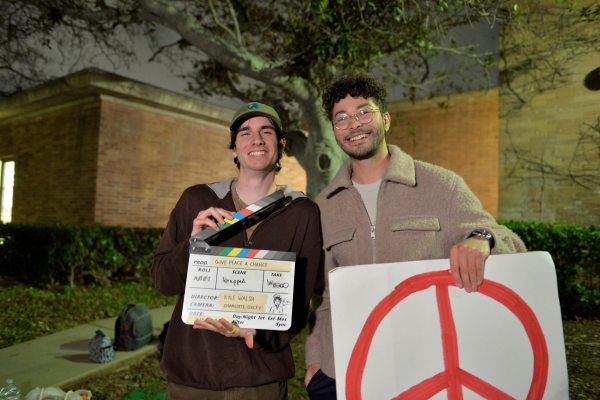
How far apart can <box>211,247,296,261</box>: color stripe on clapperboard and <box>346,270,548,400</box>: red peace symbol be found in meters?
0.48

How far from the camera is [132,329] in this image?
5.05 m

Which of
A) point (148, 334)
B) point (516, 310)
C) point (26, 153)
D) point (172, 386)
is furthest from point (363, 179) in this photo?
point (26, 153)

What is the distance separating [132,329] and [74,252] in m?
3.97

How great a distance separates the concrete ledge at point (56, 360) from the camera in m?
4.13

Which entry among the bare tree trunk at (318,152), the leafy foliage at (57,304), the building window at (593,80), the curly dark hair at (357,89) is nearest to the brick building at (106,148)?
the leafy foliage at (57,304)

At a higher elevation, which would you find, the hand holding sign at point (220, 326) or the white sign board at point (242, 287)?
the white sign board at point (242, 287)

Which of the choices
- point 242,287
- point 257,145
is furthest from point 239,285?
point 257,145

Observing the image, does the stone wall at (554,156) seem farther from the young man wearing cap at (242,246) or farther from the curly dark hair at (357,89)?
the young man wearing cap at (242,246)

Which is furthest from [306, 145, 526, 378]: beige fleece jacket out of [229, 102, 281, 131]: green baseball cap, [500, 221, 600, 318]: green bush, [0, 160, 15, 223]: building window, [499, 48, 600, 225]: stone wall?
[0, 160, 15, 223]: building window

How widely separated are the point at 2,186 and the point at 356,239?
13.6 metres

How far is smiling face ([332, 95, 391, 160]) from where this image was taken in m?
2.18

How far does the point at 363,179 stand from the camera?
230cm

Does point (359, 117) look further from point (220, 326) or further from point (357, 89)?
point (220, 326)

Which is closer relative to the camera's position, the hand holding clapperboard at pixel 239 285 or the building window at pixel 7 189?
the hand holding clapperboard at pixel 239 285
